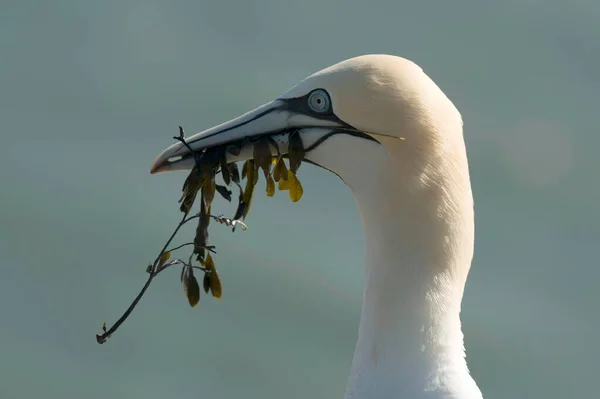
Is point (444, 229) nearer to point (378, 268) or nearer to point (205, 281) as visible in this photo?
point (378, 268)

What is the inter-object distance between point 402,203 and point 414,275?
0.26 meters

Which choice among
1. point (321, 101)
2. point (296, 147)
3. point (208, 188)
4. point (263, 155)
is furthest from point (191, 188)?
point (321, 101)

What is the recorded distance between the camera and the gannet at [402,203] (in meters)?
5.27

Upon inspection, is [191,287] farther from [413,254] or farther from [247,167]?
[413,254]

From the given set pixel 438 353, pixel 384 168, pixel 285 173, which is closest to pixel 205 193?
pixel 285 173

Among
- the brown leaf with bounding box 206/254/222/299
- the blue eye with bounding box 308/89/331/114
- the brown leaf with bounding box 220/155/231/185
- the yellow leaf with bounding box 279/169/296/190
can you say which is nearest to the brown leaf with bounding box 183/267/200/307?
the brown leaf with bounding box 206/254/222/299

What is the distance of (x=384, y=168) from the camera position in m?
5.32

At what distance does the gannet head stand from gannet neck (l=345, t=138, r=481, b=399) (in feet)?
0.18

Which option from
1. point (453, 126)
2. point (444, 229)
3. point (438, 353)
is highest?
point (453, 126)

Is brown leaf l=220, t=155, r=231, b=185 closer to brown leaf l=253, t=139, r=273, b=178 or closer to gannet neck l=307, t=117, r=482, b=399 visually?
brown leaf l=253, t=139, r=273, b=178

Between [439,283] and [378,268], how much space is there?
0.74 feet

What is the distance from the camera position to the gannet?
5270 mm

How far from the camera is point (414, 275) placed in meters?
5.33

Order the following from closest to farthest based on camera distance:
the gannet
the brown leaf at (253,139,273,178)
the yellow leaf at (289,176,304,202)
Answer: the gannet
the brown leaf at (253,139,273,178)
the yellow leaf at (289,176,304,202)
